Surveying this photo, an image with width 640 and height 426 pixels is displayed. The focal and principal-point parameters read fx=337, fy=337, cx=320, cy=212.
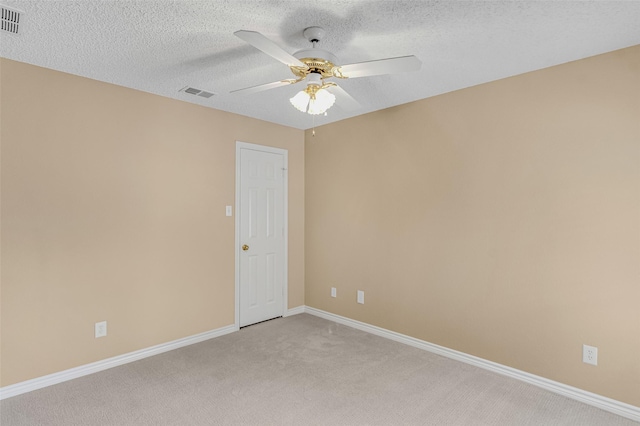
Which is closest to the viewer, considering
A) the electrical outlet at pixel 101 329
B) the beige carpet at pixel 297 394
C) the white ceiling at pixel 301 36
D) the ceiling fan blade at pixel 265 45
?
the ceiling fan blade at pixel 265 45

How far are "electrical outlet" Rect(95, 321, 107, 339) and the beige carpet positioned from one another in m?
0.31

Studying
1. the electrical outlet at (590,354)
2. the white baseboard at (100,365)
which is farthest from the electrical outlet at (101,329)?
the electrical outlet at (590,354)

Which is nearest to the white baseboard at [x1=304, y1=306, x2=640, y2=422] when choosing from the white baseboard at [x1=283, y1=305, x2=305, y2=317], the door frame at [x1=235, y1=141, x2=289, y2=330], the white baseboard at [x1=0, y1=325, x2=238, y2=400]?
the white baseboard at [x1=283, y1=305, x2=305, y2=317]

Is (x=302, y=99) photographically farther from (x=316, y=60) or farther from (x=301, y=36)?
(x=301, y=36)

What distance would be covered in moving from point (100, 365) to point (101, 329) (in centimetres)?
30

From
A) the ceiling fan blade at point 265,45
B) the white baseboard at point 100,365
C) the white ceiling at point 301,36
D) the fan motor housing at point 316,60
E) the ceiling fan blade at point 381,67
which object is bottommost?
the white baseboard at point 100,365

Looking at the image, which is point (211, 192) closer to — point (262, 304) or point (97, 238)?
point (97, 238)

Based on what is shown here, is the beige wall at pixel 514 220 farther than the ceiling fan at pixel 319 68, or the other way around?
the beige wall at pixel 514 220

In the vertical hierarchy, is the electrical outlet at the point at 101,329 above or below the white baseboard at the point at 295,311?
above

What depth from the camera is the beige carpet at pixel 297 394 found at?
221cm

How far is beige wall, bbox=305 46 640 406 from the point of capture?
231cm

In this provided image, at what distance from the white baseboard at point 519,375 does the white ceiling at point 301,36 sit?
94.5 inches

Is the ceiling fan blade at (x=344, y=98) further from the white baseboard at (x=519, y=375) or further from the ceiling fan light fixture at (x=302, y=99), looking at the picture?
the white baseboard at (x=519, y=375)

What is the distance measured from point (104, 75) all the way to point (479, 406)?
12.6 feet
